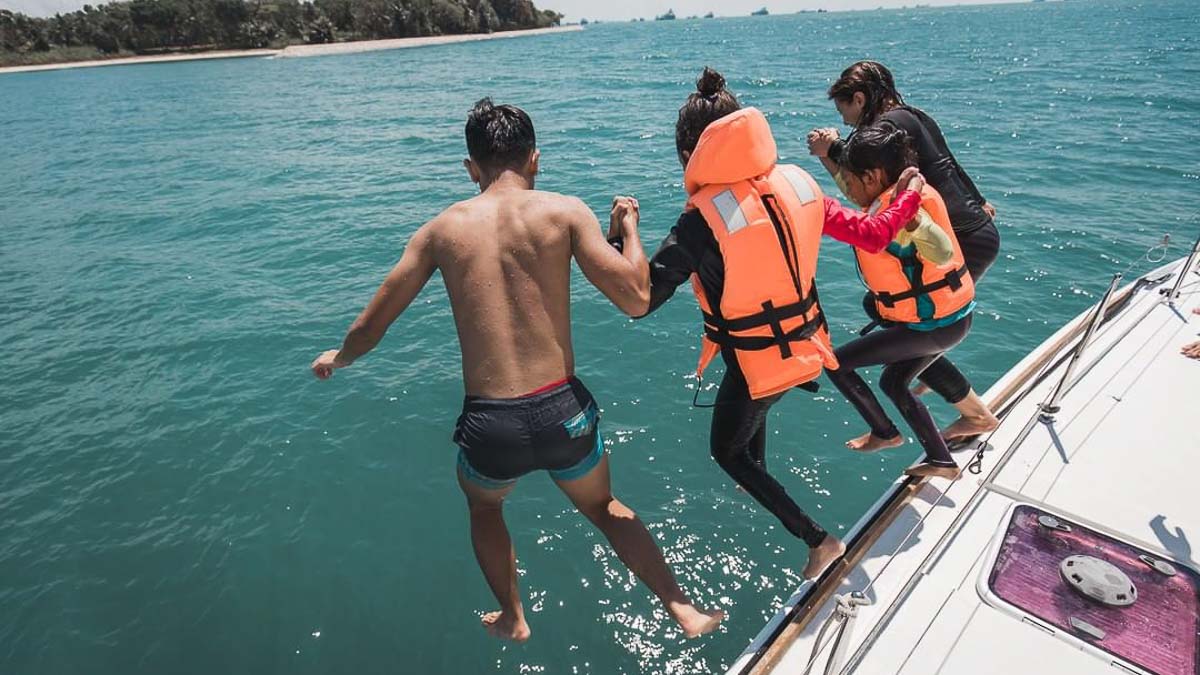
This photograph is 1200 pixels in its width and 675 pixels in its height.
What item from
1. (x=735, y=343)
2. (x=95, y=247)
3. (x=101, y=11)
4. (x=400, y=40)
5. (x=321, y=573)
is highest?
(x=101, y=11)

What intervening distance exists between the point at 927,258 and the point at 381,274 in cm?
972

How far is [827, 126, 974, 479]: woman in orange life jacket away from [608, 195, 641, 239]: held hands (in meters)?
1.52

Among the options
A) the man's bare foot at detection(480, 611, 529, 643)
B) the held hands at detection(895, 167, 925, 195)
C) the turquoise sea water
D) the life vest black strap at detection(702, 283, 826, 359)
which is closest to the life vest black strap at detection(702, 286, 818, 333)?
the life vest black strap at detection(702, 283, 826, 359)

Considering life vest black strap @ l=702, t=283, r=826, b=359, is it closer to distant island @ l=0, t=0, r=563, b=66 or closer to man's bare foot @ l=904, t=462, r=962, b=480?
man's bare foot @ l=904, t=462, r=962, b=480

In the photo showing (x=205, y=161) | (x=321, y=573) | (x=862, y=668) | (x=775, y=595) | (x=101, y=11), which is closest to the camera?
(x=862, y=668)

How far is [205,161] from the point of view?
21438mm

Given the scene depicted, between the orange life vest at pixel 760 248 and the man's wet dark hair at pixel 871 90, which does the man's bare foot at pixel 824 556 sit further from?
the man's wet dark hair at pixel 871 90

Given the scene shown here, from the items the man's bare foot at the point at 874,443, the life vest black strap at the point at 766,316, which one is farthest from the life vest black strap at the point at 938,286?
the man's bare foot at the point at 874,443

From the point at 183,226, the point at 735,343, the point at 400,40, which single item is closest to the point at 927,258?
the point at 735,343

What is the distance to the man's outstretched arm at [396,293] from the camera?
2.97 metres

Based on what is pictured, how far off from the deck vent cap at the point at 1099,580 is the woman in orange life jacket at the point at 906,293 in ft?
3.27

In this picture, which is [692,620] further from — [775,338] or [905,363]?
[905,363]

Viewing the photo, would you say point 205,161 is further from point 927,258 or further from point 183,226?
point 927,258

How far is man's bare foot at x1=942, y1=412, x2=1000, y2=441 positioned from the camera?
4.41 meters
